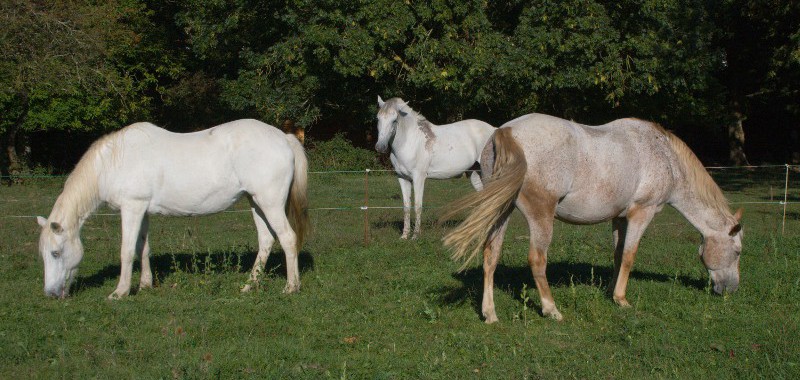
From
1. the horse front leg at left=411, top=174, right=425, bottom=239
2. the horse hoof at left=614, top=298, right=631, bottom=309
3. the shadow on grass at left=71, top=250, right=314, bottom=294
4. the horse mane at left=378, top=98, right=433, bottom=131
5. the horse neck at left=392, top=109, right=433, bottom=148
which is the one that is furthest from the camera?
the horse neck at left=392, top=109, right=433, bottom=148

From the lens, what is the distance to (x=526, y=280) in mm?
8430

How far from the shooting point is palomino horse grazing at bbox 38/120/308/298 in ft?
24.8

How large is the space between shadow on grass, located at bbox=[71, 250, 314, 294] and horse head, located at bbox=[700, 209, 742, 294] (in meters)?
4.48

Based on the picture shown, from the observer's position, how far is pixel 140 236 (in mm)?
8172

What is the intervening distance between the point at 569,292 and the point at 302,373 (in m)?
3.31

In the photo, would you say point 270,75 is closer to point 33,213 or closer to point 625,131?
point 33,213

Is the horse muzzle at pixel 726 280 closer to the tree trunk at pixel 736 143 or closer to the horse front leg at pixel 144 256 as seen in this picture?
the horse front leg at pixel 144 256

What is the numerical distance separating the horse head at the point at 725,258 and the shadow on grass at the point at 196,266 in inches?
177

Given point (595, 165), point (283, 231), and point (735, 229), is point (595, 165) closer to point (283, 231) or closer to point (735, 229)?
point (735, 229)

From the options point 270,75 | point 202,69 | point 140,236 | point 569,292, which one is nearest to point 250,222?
point 140,236

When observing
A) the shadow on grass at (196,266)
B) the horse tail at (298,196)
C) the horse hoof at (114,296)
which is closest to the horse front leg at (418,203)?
the shadow on grass at (196,266)

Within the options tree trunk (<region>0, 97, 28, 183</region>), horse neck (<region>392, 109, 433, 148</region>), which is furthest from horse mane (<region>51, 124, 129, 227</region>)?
tree trunk (<region>0, 97, 28, 183</region>)

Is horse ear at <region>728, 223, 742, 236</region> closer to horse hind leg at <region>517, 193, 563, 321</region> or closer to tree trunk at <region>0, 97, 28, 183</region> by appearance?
horse hind leg at <region>517, 193, 563, 321</region>

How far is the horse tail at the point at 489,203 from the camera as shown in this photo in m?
6.00
